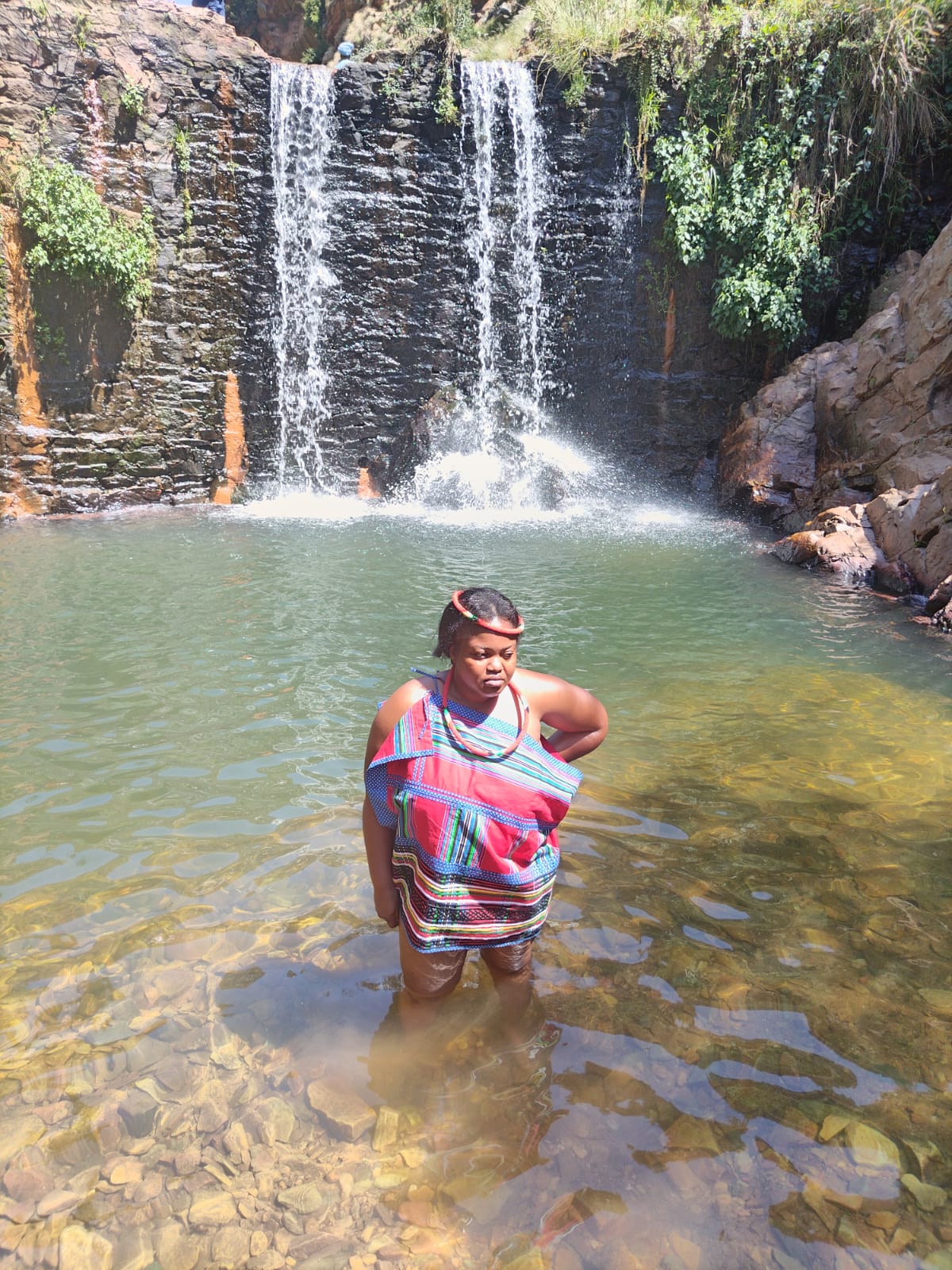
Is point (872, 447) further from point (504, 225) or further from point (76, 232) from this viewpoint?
point (76, 232)

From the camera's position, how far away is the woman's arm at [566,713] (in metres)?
2.43

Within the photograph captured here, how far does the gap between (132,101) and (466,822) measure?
13.7 meters

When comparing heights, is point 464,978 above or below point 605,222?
below

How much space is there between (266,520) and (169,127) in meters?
6.04

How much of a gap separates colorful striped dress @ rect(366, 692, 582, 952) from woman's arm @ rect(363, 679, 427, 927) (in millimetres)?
24

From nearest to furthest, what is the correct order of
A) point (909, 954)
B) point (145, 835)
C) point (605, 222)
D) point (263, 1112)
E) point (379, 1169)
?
point (379, 1169) → point (263, 1112) → point (909, 954) → point (145, 835) → point (605, 222)

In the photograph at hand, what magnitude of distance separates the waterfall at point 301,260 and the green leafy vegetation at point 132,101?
1.89 meters

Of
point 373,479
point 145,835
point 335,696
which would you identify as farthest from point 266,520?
point 145,835

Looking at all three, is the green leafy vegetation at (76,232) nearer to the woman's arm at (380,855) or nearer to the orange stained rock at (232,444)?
the orange stained rock at (232,444)

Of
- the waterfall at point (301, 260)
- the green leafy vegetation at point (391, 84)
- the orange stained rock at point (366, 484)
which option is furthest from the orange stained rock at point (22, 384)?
the green leafy vegetation at point (391, 84)

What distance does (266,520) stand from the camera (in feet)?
39.5

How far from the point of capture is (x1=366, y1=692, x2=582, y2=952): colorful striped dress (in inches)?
86.1

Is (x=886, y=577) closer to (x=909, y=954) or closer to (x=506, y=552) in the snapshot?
(x=506, y=552)


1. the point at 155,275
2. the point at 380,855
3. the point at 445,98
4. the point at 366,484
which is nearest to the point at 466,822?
the point at 380,855
